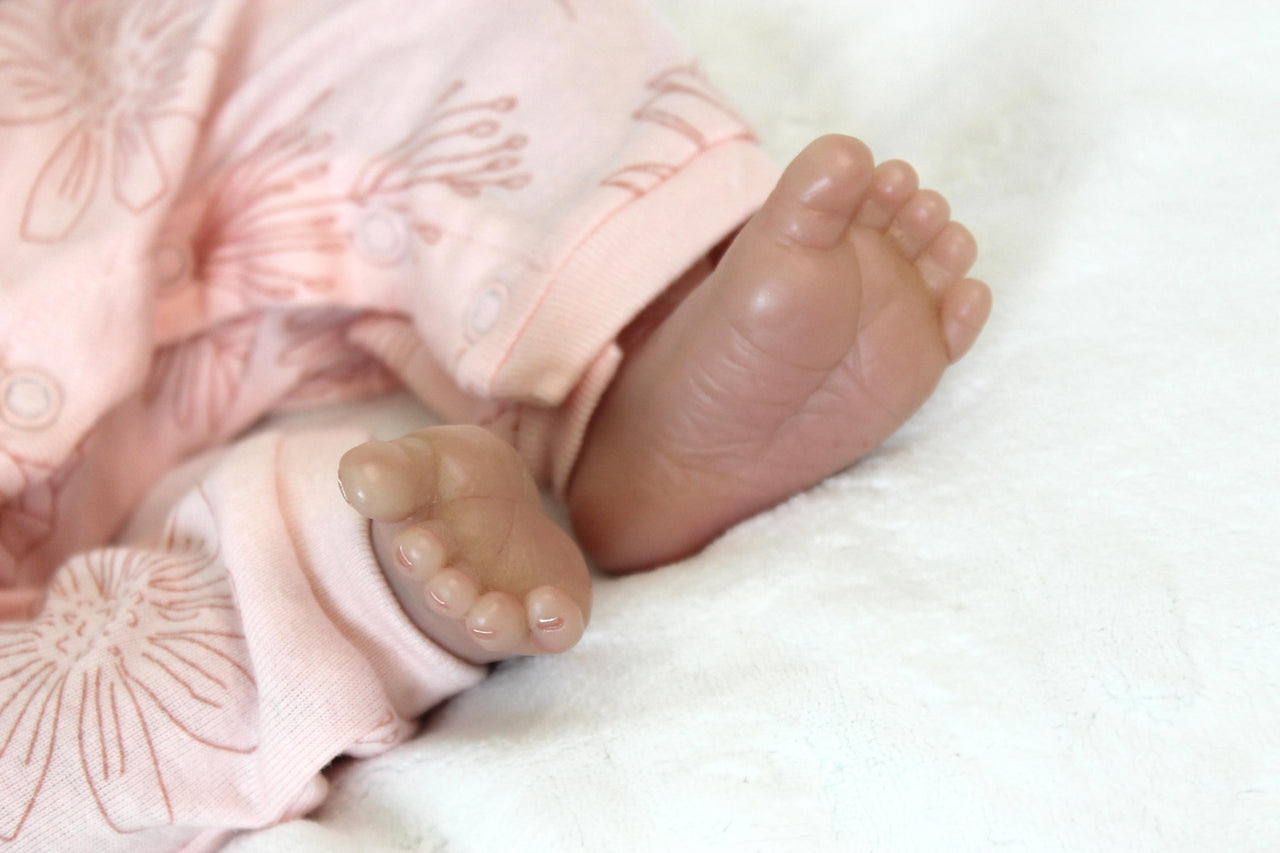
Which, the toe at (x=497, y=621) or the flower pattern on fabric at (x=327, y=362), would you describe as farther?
the flower pattern on fabric at (x=327, y=362)

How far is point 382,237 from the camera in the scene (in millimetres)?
651

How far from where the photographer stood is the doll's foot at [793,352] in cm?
47

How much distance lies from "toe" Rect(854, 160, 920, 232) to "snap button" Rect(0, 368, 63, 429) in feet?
1.58

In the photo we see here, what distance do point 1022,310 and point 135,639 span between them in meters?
0.51

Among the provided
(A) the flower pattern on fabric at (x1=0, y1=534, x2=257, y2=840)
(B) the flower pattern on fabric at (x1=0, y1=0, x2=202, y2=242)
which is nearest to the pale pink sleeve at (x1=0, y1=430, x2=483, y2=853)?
(A) the flower pattern on fabric at (x1=0, y1=534, x2=257, y2=840)

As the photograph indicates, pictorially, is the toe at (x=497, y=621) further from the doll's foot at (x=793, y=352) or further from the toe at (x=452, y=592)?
the doll's foot at (x=793, y=352)

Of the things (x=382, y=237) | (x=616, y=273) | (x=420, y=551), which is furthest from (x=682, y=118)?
(x=420, y=551)

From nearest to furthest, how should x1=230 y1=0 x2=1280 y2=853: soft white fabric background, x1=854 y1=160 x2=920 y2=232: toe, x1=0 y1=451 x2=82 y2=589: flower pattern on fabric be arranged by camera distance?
x1=230 y1=0 x2=1280 y2=853: soft white fabric background
x1=854 y1=160 x2=920 y2=232: toe
x1=0 y1=451 x2=82 y2=589: flower pattern on fabric

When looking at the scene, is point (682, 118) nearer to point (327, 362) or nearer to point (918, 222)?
point (918, 222)

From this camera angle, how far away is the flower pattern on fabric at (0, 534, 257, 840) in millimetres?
451

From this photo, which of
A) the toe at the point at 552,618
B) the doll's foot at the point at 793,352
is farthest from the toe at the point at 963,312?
the toe at the point at 552,618

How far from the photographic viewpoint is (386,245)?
652 mm

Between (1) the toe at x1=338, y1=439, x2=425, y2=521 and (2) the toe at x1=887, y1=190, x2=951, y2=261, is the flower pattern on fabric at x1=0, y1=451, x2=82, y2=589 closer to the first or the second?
(1) the toe at x1=338, y1=439, x2=425, y2=521

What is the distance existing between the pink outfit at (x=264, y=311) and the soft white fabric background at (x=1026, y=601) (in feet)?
0.23
